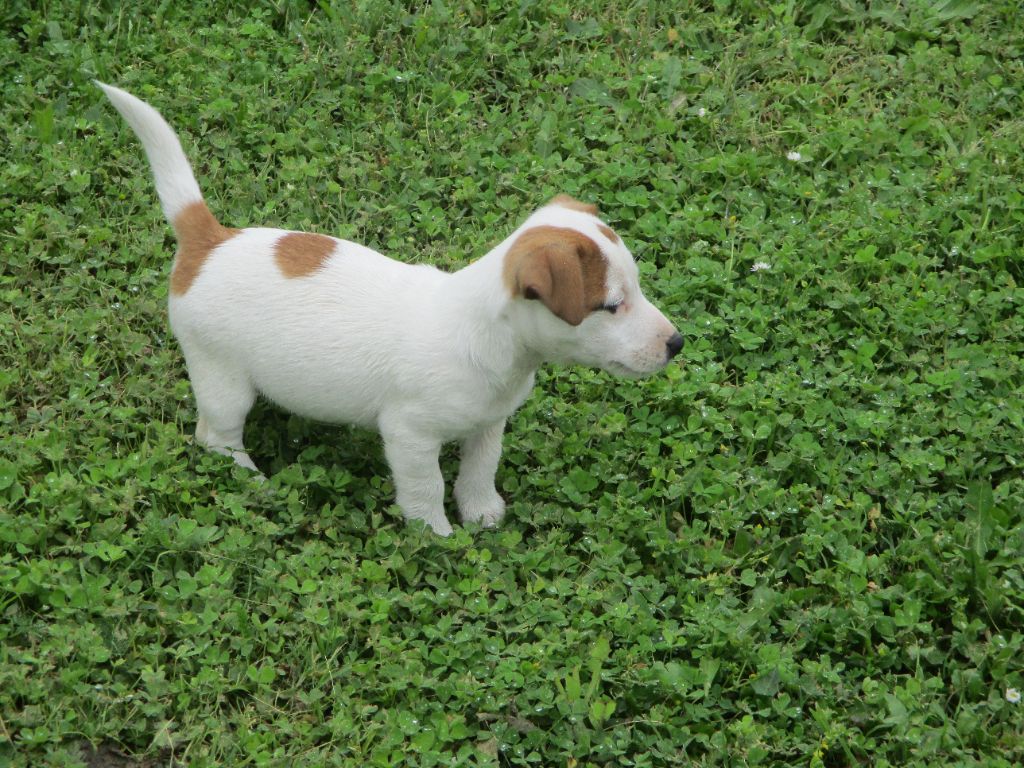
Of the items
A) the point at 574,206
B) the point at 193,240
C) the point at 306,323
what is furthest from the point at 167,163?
the point at 574,206

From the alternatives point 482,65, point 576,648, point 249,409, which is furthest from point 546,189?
point 576,648

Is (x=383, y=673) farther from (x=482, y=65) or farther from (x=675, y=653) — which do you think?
(x=482, y=65)

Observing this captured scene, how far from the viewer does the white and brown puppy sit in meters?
4.46

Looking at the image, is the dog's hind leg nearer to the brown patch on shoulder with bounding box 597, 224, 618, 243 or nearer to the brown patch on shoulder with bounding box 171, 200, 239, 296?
the brown patch on shoulder with bounding box 171, 200, 239, 296

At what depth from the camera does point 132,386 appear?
5336 mm

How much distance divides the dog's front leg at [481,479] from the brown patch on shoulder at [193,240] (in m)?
1.23

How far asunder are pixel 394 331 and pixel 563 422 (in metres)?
1.02

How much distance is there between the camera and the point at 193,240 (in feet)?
16.0

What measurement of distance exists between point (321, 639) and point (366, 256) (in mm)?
1489

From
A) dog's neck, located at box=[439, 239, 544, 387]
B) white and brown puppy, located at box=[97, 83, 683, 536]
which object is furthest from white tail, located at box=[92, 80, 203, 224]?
dog's neck, located at box=[439, 239, 544, 387]

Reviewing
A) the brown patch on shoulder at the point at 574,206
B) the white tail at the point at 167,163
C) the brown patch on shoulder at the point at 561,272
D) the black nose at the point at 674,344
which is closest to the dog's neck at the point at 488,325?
the brown patch on shoulder at the point at 561,272

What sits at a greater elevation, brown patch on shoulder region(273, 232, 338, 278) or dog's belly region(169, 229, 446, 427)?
brown patch on shoulder region(273, 232, 338, 278)

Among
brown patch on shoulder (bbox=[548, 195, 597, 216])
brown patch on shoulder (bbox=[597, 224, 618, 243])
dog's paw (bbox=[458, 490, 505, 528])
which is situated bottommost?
dog's paw (bbox=[458, 490, 505, 528])

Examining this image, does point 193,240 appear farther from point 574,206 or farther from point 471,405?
point 574,206
